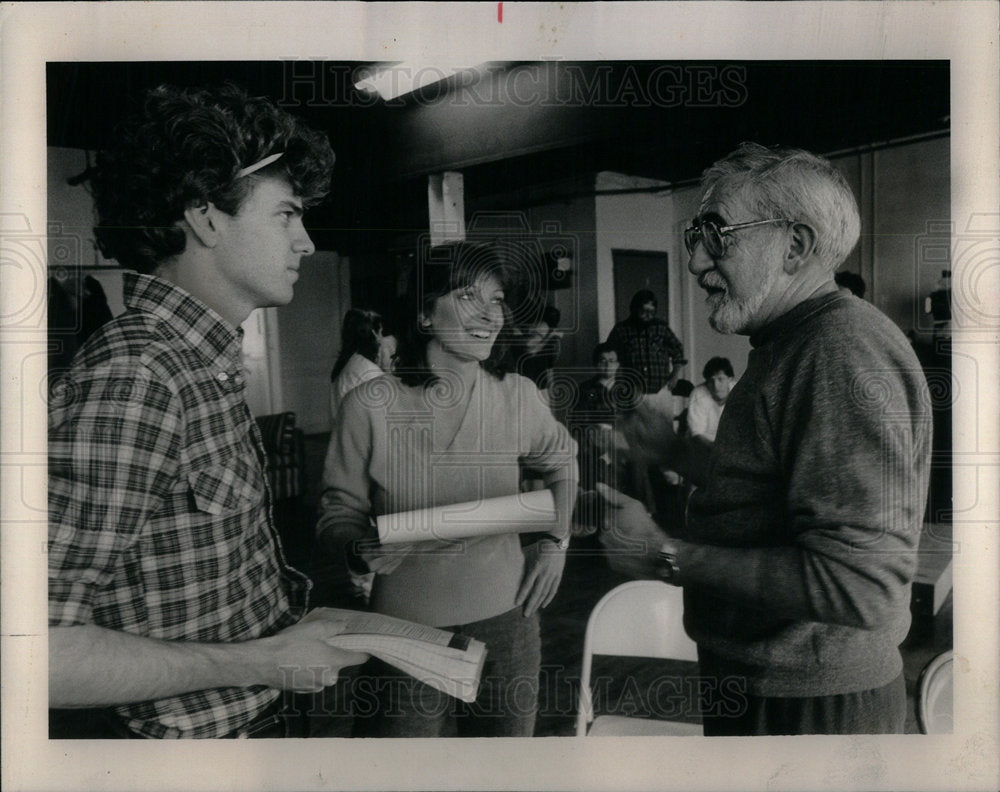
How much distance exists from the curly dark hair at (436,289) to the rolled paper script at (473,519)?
27cm

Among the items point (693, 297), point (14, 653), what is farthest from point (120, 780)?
point (693, 297)

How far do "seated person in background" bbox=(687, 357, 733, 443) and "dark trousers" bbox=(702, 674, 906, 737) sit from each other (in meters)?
0.59

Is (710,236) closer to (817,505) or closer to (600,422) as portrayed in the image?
(600,422)

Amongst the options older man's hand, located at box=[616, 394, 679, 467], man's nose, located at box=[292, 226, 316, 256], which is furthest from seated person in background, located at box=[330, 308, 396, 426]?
older man's hand, located at box=[616, 394, 679, 467]

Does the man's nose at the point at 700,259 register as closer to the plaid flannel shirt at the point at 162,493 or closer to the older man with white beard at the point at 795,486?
the older man with white beard at the point at 795,486

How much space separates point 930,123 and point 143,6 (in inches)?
68.3

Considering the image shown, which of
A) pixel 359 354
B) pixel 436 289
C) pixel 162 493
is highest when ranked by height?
pixel 436 289

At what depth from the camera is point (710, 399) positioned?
1.81 m

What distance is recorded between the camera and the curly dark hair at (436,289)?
1.81 metres

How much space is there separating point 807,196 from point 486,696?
1281 millimetres

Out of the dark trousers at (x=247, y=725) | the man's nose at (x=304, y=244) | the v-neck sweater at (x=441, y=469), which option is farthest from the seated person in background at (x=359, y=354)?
the dark trousers at (x=247, y=725)

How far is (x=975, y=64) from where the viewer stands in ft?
6.09

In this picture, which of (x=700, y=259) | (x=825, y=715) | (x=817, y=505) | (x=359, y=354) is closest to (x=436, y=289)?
(x=359, y=354)

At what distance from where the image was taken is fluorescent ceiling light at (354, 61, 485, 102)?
1.84 meters
